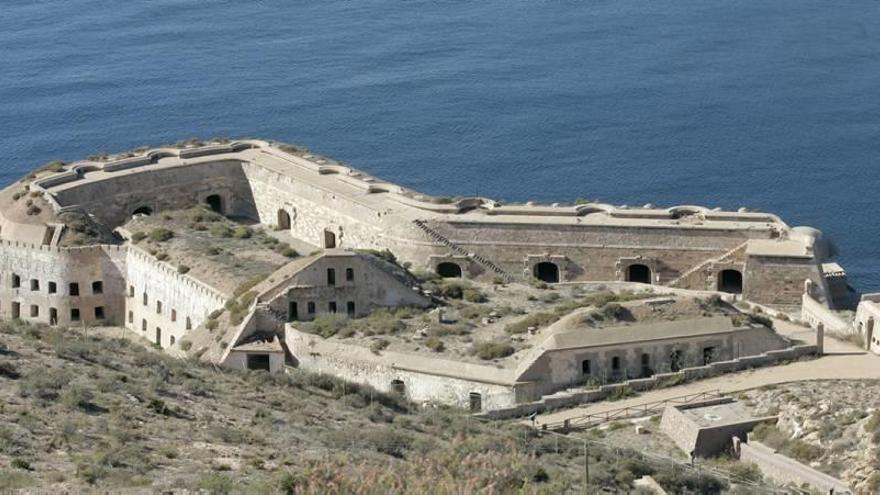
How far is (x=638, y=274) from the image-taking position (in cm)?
8300

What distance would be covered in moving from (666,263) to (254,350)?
62.8ft

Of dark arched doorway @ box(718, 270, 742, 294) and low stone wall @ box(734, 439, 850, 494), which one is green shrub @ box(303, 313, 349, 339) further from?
dark arched doorway @ box(718, 270, 742, 294)

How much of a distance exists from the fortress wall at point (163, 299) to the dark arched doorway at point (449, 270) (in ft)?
33.8

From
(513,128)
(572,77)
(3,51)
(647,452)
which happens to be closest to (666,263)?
(647,452)

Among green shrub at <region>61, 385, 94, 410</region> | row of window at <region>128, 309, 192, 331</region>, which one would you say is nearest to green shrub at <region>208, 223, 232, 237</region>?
row of window at <region>128, 309, 192, 331</region>

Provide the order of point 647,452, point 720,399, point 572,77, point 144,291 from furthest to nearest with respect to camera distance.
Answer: point 572,77 < point 144,291 < point 720,399 < point 647,452

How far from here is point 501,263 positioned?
82.9 metres

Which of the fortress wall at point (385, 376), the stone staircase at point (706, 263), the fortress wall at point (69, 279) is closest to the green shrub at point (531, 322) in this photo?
the fortress wall at point (385, 376)

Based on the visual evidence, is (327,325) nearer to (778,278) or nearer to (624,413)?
(624,413)

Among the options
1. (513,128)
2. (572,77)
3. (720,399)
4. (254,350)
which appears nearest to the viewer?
(720,399)

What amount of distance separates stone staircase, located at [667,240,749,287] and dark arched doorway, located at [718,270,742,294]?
0.59 m

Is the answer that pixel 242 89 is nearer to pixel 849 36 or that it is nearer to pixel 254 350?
pixel 849 36

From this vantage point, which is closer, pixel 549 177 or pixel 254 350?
pixel 254 350

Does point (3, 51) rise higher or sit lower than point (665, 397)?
higher
